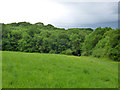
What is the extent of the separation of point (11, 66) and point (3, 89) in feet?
11.5

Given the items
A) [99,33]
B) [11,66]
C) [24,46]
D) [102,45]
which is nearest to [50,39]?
[24,46]

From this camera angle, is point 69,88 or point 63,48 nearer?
point 69,88

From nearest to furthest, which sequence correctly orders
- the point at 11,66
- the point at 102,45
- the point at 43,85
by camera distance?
the point at 43,85
the point at 11,66
the point at 102,45

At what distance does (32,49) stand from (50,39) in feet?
35.6

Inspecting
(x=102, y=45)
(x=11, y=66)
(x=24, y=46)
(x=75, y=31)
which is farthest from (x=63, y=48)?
(x=11, y=66)

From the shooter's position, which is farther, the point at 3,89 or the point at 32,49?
the point at 32,49

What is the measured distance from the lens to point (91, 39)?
46.3m

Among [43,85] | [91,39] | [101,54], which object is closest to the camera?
[43,85]

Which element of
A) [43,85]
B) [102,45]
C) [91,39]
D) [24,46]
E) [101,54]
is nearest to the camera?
[43,85]

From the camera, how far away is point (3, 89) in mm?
7281

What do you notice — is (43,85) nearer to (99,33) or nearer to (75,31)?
(99,33)

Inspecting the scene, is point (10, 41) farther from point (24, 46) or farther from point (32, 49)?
point (32, 49)

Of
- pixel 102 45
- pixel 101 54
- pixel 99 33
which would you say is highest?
pixel 99 33

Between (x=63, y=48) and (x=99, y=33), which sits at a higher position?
(x=99, y=33)
